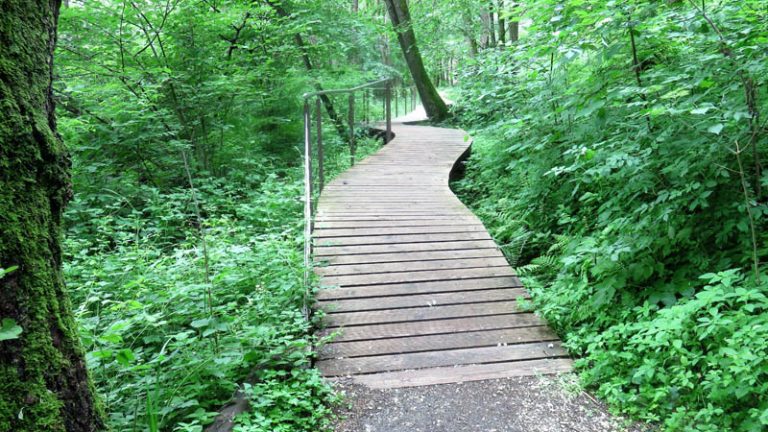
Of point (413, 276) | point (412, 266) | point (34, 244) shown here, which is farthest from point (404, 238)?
point (34, 244)

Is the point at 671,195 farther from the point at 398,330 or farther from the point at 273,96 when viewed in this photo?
the point at 273,96

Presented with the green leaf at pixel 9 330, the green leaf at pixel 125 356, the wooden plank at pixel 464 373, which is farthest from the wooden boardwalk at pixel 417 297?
the green leaf at pixel 9 330

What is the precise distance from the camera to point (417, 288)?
4191mm

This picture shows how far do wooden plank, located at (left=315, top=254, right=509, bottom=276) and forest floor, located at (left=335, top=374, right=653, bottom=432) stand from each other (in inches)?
57.8

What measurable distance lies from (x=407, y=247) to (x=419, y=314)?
114 cm

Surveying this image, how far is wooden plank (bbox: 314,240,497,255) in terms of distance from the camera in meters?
4.77

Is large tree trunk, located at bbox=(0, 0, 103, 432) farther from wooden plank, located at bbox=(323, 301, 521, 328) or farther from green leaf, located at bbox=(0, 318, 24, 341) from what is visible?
wooden plank, located at bbox=(323, 301, 521, 328)

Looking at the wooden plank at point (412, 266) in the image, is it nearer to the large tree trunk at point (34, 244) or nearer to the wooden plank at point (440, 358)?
the wooden plank at point (440, 358)

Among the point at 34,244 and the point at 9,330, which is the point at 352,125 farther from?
the point at 9,330

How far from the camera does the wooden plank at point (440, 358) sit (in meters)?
3.22

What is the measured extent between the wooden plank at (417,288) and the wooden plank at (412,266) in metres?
0.24

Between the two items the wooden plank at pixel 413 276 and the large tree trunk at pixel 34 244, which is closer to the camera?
the large tree trunk at pixel 34 244

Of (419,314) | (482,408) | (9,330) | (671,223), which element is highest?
(9,330)

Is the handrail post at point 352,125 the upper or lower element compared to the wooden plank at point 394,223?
upper
